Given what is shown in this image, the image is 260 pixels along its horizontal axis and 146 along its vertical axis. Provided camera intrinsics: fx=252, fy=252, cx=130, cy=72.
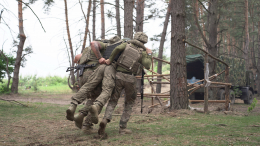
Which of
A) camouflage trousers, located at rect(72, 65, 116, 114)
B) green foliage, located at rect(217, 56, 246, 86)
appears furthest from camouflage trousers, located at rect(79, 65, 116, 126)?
green foliage, located at rect(217, 56, 246, 86)

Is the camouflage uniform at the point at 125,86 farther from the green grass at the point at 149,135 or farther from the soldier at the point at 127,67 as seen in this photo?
the green grass at the point at 149,135

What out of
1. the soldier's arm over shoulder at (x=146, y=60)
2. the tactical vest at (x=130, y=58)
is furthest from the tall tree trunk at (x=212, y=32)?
the tactical vest at (x=130, y=58)

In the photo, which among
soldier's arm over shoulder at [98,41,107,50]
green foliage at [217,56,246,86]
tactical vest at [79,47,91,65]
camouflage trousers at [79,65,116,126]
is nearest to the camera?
camouflage trousers at [79,65,116,126]

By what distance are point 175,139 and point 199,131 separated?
39.5 inches

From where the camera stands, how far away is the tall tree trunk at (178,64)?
805cm


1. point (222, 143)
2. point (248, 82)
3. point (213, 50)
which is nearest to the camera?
point (222, 143)

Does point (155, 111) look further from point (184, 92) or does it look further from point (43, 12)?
point (43, 12)

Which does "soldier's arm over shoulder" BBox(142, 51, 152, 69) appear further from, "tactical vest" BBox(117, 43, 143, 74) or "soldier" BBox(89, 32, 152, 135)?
"tactical vest" BBox(117, 43, 143, 74)

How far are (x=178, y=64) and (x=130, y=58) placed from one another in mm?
3692

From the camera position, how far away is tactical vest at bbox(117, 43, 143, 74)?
4.71 metres

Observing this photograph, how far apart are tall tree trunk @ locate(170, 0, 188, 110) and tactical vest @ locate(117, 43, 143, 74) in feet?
11.5

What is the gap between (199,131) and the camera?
5.04 m

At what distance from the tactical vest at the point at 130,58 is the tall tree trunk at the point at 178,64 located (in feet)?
11.5

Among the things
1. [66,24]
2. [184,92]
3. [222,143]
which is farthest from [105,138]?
[66,24]
